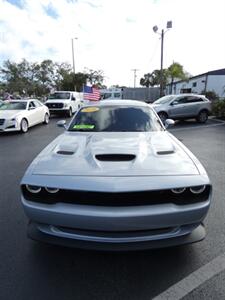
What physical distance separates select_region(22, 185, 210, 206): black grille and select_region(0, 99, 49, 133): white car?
8.87 metres

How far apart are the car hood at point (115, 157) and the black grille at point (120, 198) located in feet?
0.59

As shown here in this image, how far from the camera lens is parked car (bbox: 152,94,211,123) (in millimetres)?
13516

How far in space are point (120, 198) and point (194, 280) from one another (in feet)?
3.42

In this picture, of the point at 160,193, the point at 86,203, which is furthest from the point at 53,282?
the point at 160,193

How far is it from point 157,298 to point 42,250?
1.32 meters

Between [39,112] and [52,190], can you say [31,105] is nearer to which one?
[39,112]

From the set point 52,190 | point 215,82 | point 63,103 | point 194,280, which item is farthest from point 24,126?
point 215,82

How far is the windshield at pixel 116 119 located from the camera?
13.0 feet

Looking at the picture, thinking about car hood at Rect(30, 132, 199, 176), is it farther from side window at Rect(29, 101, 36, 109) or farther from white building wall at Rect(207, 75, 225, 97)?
white building wall at Rect(207, 75, 225, 97)

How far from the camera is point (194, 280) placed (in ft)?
7.72

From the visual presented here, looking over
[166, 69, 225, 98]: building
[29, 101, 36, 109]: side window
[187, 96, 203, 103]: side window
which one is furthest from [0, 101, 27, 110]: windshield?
[166, 69, 225, 98]: building

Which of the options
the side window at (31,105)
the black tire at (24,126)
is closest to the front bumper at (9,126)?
the black tire at (24,126)

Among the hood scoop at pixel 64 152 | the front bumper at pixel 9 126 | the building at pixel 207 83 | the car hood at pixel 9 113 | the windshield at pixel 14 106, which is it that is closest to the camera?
the hood scoop at pixel 64 152

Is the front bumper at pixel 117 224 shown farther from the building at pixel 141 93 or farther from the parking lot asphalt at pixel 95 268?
the building at pixel 141 93
